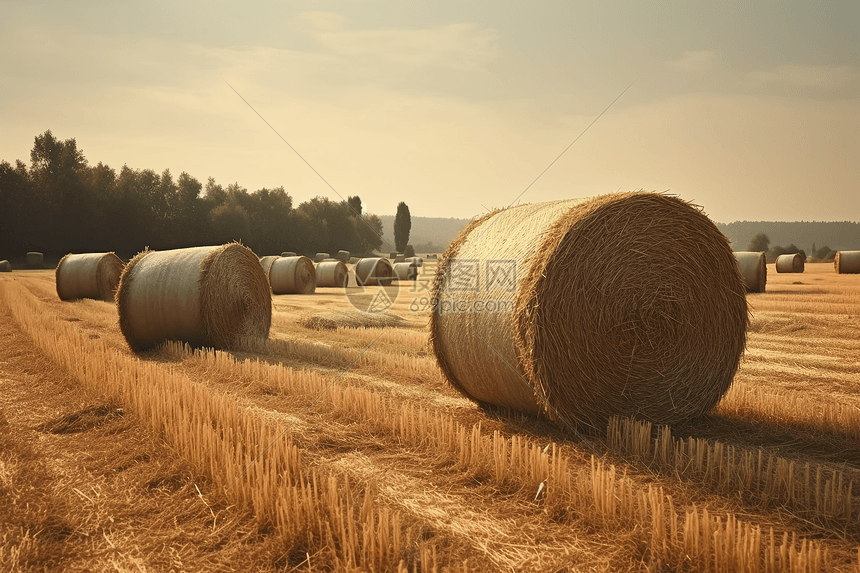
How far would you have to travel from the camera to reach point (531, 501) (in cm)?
418

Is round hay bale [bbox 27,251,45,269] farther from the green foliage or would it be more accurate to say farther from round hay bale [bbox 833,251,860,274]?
round hay bale [bbox 833,251,860,274]

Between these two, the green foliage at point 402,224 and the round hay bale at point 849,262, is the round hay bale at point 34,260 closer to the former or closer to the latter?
the green foliage at point 402,224

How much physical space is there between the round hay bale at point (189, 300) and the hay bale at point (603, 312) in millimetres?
5809

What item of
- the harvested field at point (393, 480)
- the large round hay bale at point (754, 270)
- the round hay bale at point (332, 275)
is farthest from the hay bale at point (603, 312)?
the round hay bale at point (332, 275)

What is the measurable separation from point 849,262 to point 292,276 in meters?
31.3

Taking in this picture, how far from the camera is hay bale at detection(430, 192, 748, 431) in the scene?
557cm

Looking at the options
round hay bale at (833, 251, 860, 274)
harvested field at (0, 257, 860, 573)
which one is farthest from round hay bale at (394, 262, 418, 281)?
harvested field at (0, 257, 860, 573)

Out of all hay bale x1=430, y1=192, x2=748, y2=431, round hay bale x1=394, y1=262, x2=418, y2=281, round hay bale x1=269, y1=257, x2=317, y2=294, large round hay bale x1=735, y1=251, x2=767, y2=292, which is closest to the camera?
hay bale x1=430, y1=192, x2=748, y2=431

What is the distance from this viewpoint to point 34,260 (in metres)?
45.4

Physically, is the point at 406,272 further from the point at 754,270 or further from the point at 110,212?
the point at 110,212

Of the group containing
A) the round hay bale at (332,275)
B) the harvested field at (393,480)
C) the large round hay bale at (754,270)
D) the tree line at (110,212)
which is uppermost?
the tree line at (110,212)

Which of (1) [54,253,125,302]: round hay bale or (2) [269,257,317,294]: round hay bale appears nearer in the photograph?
(1) [54,253,125,302]: round hay bale

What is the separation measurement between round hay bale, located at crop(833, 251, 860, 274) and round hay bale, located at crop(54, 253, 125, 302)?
37492 millimetres

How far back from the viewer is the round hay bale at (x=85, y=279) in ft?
68.1
